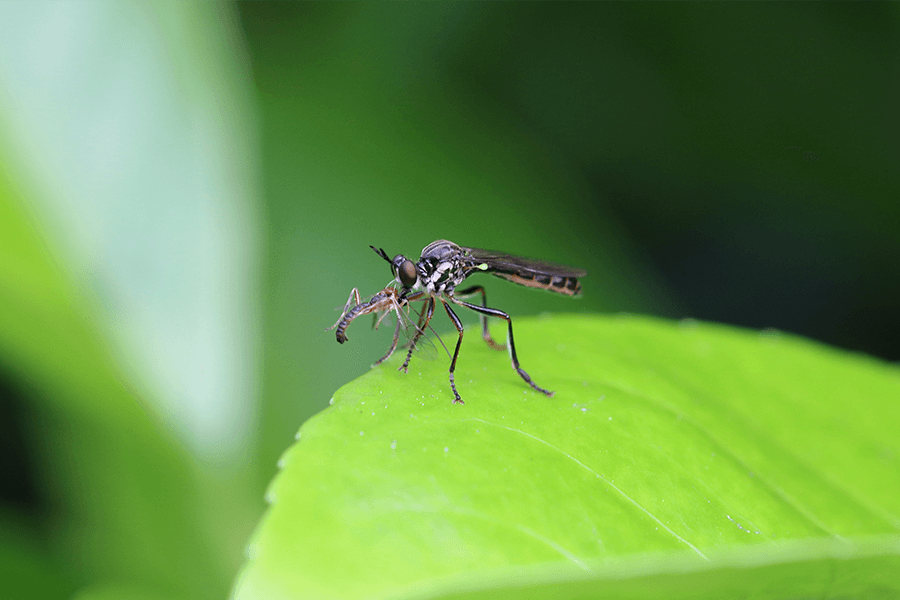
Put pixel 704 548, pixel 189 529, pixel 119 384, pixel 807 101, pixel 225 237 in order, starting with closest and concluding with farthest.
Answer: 1. pixel 704 548
2. pixel 119 384
3. pixel 189 529
4. pixel 225 237
5. pixel 807 101

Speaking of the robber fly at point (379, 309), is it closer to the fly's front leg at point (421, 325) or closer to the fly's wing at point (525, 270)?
the fly's front leg at point (421, 325)

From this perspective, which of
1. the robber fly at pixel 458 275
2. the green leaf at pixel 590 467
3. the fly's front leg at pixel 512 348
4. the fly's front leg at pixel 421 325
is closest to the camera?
the green leaf at pixel 590 467

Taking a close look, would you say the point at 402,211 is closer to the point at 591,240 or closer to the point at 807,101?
the point at 591,240

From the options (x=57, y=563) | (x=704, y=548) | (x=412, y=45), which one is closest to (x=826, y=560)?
(x=704, y=548)

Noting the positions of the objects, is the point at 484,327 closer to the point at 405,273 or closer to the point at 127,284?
the point at 405,273

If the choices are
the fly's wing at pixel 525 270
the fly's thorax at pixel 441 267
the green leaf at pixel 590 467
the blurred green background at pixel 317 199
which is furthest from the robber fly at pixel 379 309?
the blurred green background at pixel 317 199

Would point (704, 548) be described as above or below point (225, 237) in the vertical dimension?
below
